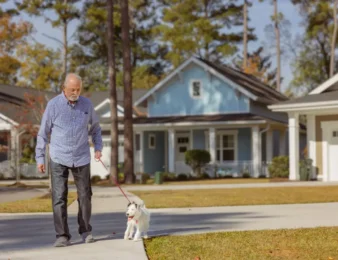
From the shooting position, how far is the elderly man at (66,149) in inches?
344

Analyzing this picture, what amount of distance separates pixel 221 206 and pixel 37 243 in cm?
769

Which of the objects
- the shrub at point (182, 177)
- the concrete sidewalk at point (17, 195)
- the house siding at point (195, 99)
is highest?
the house siding at point (195, 99)

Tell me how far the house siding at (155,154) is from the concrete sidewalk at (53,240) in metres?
27.1

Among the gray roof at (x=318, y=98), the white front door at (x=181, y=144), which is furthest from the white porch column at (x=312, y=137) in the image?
the white front door at (x=181, y=144)

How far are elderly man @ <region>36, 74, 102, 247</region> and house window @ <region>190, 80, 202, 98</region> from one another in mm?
31272

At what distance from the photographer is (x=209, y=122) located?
37.2 meters

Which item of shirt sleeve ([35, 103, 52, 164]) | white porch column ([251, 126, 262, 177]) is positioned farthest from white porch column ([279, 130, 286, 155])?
shirt sleeve ([35, 103, 52, 164])

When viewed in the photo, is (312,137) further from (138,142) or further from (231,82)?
(138,142)

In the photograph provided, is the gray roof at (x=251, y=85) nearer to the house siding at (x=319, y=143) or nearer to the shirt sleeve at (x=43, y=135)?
the house siding at (x=319, y=143)

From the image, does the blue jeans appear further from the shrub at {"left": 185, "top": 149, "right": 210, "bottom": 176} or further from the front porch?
the front porch

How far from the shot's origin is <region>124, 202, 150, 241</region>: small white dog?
29.5 feet

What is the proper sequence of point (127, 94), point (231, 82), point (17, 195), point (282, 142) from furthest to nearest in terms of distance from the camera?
1. point (282, 142)
2. point (231, 82)
3. point (127, 94)
4. point (17, 195)

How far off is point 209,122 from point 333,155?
8.65m

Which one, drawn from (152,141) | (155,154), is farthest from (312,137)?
(152,141)
